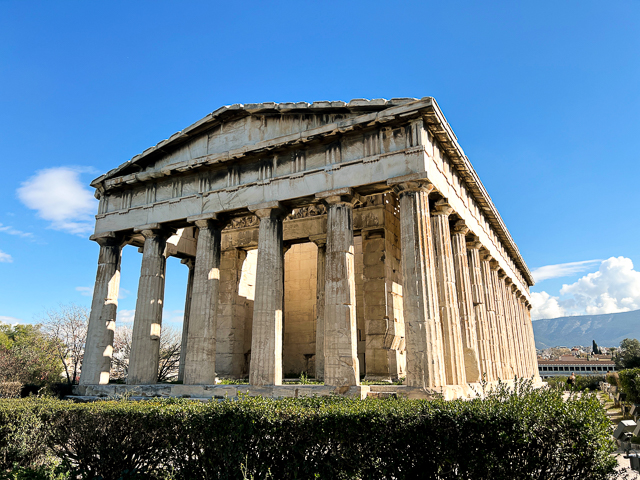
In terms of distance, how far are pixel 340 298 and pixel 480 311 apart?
942 cm

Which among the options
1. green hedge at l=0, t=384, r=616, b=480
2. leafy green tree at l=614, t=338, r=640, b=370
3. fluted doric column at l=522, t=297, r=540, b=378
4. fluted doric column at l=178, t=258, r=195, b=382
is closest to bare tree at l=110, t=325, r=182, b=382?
fluted doric column at l=178, t=258, r=195, b=382

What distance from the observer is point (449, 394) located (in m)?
13.2

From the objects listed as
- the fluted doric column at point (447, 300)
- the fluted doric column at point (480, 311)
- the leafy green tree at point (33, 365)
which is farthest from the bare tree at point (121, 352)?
the fluted doric column at point (447, 300)

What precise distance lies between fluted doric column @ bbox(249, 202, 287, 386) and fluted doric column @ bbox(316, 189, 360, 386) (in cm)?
201

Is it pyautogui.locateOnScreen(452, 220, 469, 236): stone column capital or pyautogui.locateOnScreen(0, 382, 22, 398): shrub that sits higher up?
pyautogui.locateOnScreen(452, 220, 469, 236): stone column capital

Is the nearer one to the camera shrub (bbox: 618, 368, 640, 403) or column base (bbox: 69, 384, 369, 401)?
column base (bbox: 69, 384, 369, 401)

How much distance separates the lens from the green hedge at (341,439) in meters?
6.48

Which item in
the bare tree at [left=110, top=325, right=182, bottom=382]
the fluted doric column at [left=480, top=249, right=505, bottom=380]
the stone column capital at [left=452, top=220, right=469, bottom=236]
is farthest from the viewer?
the bare tree at [left=110, top=325, right=182, bottom=382]

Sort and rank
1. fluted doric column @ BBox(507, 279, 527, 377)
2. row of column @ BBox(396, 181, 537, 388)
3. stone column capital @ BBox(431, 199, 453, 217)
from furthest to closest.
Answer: fluted doric column @ BBox(507, 279, 527, 377) → stone column capital @ BBox(431, 199, 453, 217) → row of column @ BBox(396, 181, 537, 388)

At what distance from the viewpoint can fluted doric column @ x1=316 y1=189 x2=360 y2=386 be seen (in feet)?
46.3

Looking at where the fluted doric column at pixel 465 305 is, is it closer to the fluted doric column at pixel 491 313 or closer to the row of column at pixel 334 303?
the row of column at pixel 334 303

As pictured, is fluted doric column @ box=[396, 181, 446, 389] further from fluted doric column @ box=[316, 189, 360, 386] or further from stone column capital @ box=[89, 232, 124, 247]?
stone column capital @ box=[89, 232, 124, 247]

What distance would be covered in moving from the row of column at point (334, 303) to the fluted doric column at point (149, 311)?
1.6 inches

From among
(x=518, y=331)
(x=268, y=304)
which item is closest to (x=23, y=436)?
(x=268, y=304)
